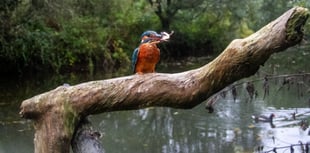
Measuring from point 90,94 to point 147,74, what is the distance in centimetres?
34

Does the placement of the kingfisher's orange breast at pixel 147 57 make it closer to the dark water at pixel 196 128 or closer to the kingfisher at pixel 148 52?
the kingfisher at pixel 148 52

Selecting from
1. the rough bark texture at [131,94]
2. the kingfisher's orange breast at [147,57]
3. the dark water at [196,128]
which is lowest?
the dark water at [196,128]

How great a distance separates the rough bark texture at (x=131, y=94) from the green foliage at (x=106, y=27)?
15.3 ft

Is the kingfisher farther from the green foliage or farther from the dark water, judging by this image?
the green foliage

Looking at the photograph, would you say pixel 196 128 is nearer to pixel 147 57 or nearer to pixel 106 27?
pixel 147 57

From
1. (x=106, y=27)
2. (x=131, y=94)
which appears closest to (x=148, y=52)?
(x=131, y=94)

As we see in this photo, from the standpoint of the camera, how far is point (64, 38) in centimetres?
1405

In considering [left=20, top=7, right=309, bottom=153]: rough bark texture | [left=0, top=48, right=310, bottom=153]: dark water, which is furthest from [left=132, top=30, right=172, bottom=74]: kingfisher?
[left=0, top=48, right=310, bottom=153]: dark water

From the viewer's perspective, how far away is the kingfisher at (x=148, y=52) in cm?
313

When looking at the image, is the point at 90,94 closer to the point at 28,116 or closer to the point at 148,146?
the point at 28,116

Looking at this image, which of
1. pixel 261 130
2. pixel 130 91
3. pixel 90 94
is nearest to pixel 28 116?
pixel 90 94

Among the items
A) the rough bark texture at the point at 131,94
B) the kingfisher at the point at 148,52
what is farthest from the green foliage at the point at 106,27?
the rough bark texture at the point at 131,94

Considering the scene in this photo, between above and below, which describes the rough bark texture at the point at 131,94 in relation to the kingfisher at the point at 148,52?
below

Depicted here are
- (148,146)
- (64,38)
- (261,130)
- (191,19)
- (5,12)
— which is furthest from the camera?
(191,19)
